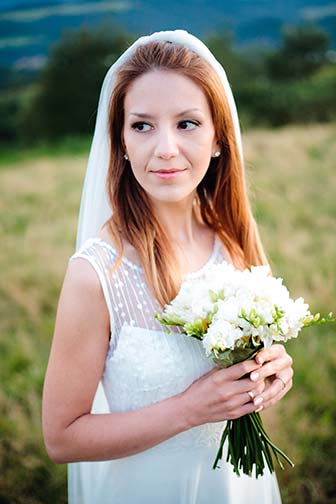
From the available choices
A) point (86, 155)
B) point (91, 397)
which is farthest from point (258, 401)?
point (86, 155)

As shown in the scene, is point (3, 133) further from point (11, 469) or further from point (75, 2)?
point (11, 469)

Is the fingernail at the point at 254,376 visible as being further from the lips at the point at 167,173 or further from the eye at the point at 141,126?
the eye at the point at 141,126

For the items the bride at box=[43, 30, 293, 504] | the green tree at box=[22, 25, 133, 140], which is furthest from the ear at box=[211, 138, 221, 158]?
the green tree at box=[22, 25, 133, 140]

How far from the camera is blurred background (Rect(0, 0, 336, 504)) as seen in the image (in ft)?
12.9

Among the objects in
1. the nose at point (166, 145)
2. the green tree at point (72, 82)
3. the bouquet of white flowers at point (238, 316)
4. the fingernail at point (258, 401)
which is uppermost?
the green tree at point (72, 82)

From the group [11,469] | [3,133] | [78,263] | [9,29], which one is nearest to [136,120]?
[78,263]

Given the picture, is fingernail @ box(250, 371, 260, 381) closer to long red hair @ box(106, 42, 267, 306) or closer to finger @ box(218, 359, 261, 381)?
finger @ box(218, 359, 261, 381)

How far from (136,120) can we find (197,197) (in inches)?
27.4

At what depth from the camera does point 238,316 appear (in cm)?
172

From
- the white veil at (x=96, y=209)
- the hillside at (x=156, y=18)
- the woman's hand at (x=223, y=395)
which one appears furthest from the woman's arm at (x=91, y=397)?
the hillside at (x=156, y=18)

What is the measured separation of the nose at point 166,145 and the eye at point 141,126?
0.06 meters

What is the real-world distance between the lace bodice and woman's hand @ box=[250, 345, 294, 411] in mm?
233

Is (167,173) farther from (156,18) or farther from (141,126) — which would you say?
(156,18)

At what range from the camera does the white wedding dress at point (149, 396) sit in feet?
6.52
